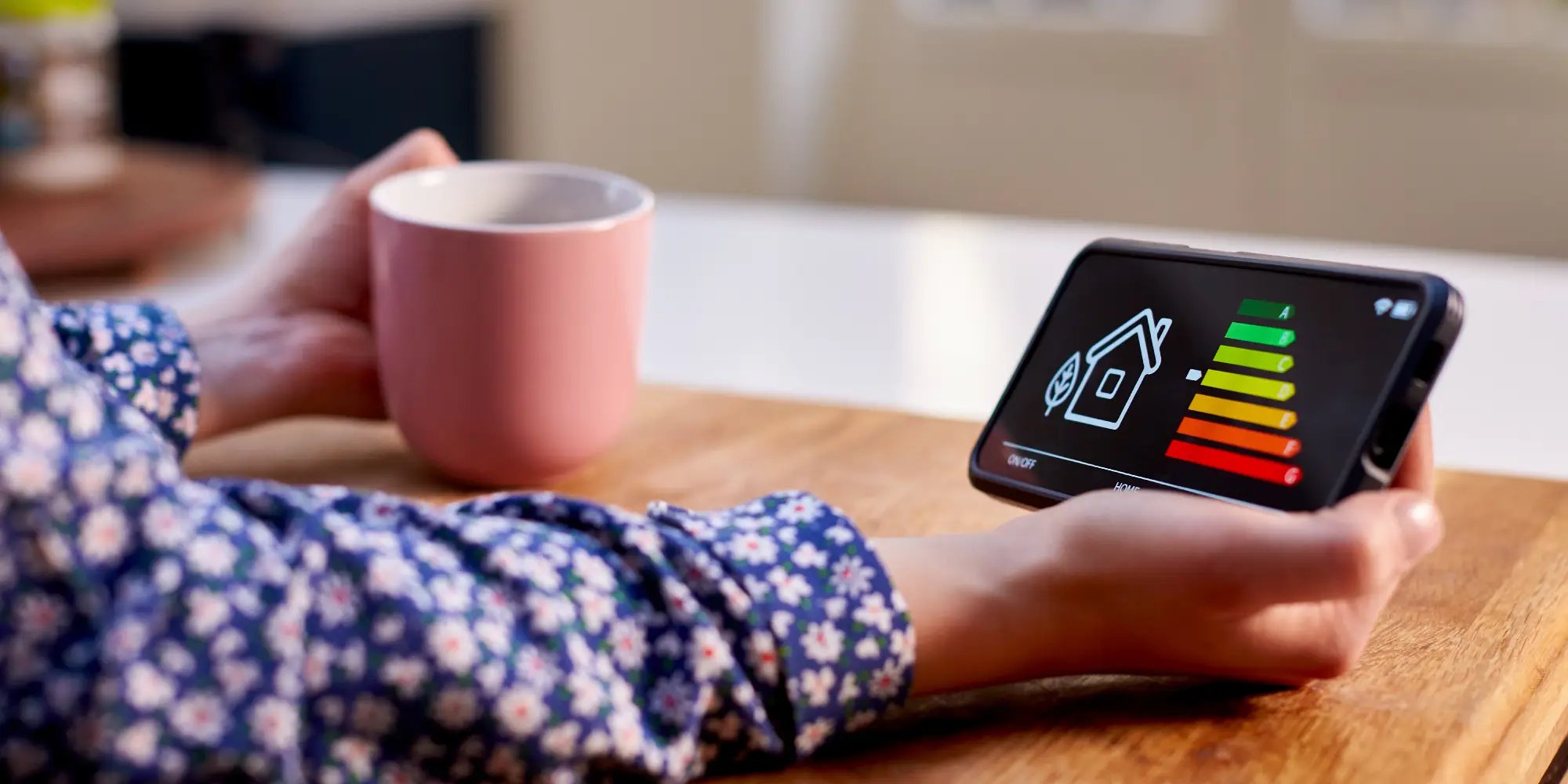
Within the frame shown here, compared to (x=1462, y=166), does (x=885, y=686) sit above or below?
above

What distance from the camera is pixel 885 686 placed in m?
0.45

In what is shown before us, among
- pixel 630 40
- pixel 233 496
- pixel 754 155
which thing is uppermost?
pixel 233 496

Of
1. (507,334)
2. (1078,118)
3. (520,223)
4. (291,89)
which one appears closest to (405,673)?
→ (507,334)

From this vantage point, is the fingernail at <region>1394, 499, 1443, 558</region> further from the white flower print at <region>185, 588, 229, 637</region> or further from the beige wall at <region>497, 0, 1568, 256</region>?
the beige wall at <region>497, 0, 1568, 256</region>

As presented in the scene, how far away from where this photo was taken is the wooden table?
1.42 ft

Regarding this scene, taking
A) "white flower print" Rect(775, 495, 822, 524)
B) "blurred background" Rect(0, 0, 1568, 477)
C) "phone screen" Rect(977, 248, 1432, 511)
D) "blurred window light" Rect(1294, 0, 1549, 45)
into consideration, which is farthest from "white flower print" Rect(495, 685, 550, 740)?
"blurred window light" Rect(1294, 0, 1549, 45)

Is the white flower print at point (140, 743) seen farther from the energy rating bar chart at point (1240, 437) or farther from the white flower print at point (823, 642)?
the energy rating bar chart at point (1240, 437)

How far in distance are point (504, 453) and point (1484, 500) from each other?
407mm

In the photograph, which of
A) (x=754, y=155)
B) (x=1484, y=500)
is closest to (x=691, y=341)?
(x=1484, y=500)

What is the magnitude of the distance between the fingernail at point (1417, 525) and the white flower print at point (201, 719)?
316 millimetres

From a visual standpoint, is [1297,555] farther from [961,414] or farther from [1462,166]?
[1462,166]

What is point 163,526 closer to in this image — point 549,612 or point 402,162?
point 549,612

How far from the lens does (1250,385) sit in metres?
0.49

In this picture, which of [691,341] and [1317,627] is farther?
[691,341]
